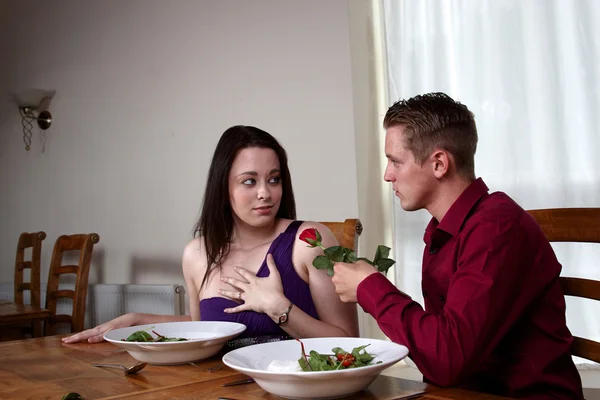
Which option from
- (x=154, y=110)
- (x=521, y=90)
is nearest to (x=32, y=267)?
(x=154, y=110)

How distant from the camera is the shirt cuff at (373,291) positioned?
1186 millimetres

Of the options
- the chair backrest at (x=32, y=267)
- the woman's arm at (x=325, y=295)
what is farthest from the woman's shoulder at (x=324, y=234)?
the chair backrest at (x=32, y=267)

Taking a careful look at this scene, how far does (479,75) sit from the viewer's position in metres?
2.76

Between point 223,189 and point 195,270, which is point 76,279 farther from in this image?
point 223,189

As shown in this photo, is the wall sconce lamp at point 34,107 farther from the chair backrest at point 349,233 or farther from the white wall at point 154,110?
the chair backrest at point 349,233

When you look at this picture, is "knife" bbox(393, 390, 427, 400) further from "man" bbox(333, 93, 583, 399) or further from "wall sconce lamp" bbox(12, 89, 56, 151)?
"wall sconce lamp" bbox(12, 89, 56, 151)

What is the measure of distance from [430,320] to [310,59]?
2.47 metres

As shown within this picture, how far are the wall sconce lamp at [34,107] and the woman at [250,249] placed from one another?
3688 mm

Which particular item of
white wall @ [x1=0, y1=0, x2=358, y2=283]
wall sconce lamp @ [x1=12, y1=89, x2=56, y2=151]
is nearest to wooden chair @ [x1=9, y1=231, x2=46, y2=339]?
white wall @ [x1=0, y1=0, x2=358, y2=283]

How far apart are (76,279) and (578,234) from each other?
10.3 feet

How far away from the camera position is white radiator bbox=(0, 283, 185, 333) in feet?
13.1

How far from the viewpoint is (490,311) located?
1120 millimetres

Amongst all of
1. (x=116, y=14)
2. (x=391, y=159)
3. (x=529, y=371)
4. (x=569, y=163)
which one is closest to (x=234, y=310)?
(x=391, y=159)

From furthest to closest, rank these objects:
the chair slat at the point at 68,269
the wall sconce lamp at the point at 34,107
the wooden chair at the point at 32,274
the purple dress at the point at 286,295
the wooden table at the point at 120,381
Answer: the wall sconce lamp at the point at 34,107
the wooden chair at the point at 32,274
the chair slat at the point at 68,269
the purple dress at the point at 286,295
the wooden table at the point at 120,381
